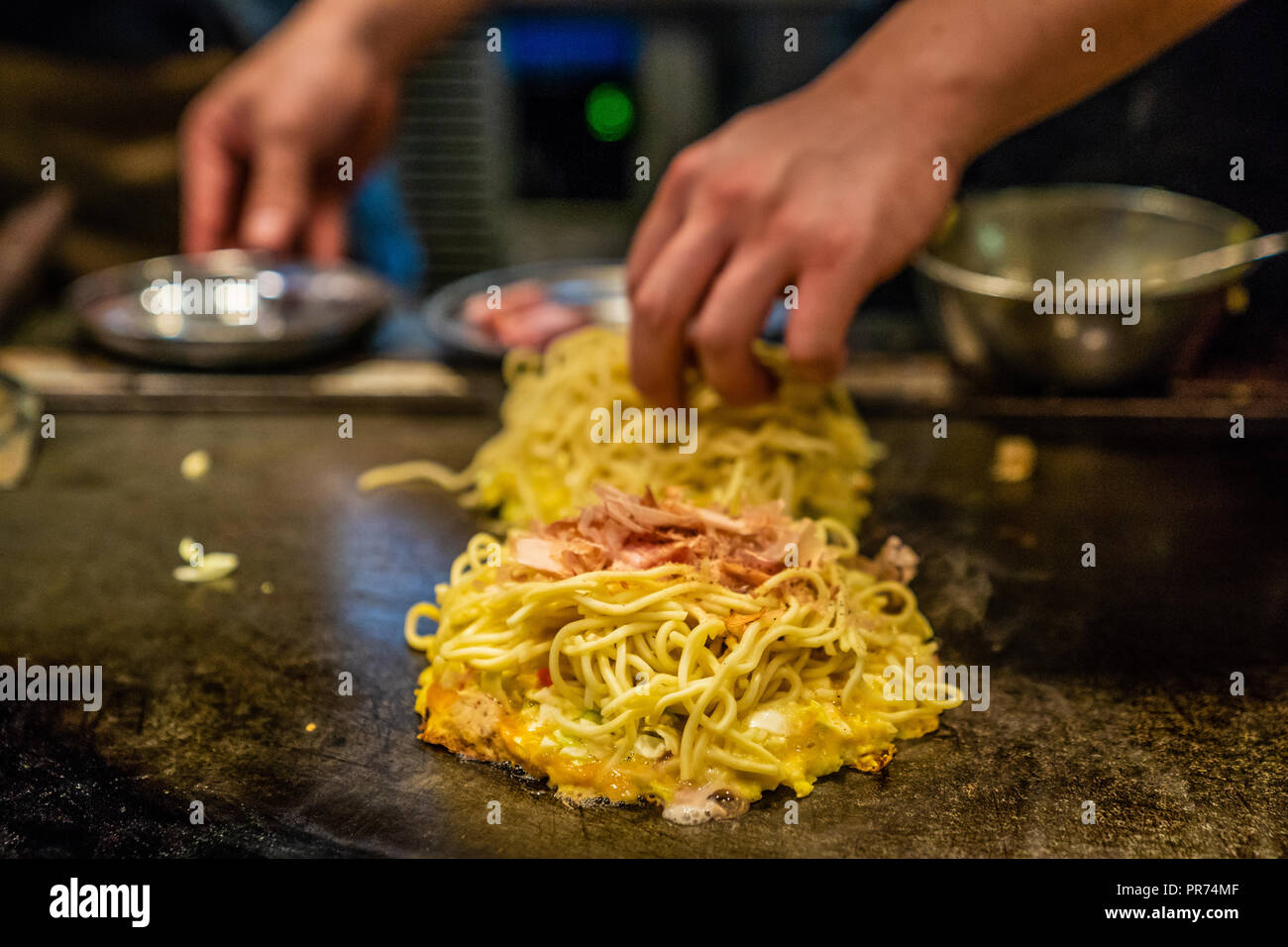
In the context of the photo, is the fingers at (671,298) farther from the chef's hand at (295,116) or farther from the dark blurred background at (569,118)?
the chef's hand at (295,116)

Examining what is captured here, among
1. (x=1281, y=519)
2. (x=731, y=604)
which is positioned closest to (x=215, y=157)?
(x=731, y=604)

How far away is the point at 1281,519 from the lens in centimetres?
290

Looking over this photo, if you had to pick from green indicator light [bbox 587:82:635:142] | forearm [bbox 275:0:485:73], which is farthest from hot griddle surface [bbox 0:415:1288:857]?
green indicator light [bbox 587:82:635:142]

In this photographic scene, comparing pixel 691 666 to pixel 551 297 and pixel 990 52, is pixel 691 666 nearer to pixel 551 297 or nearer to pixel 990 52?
pixel 990 52

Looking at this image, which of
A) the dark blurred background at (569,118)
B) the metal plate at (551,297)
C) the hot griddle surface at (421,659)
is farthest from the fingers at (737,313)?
the dark blurred background at (569,118)

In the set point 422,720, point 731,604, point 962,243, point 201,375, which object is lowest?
point 422,720

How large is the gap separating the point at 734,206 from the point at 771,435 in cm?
66

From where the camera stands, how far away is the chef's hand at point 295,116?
3.94m

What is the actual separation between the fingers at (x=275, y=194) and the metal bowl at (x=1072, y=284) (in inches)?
87.1

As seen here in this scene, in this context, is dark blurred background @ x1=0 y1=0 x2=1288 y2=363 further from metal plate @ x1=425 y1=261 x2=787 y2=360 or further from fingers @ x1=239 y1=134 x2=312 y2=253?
fingers @ x1=239 y1=134 x2=312 y2=253

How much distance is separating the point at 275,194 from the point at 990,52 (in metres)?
2.56

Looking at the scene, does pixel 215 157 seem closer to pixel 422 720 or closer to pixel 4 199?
pixel 4 199

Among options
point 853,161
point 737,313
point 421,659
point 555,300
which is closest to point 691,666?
point 421,659

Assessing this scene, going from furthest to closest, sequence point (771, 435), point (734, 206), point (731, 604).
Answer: point (771, 435), point (734, 206), point (731, 604)
